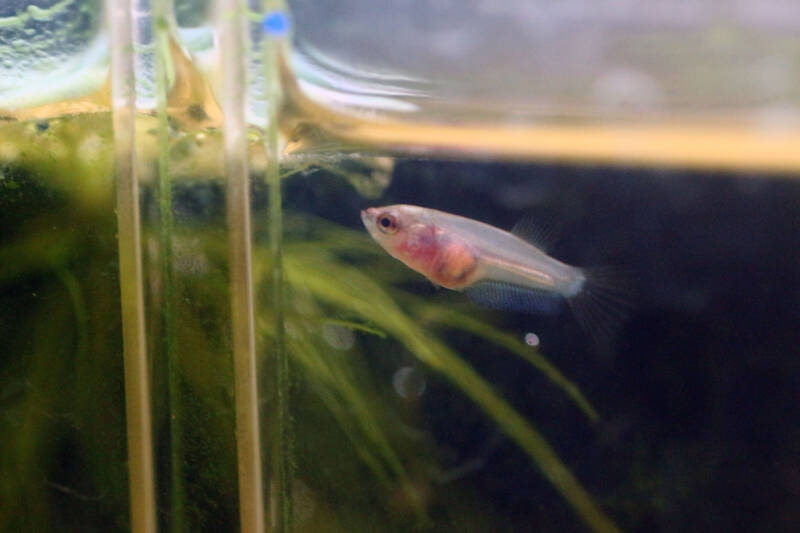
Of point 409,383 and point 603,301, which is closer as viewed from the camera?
point 603,301

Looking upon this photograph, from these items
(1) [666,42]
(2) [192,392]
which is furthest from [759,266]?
(2) [192,392]

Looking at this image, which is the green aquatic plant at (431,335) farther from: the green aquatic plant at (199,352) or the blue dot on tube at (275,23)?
the blue dot on tube at (275,23)

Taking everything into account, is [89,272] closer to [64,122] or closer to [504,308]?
[64,122]

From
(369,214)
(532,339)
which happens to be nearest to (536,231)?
(532,339)

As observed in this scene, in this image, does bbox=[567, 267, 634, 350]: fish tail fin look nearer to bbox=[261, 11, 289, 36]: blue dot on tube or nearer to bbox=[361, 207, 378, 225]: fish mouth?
bbox=[361, 207, 378, 225]: fish mouth

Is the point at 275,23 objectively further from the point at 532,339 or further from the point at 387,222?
the point at 532,339

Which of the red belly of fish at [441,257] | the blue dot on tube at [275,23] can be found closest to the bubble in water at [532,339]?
the red belly of fish at [441,257]
